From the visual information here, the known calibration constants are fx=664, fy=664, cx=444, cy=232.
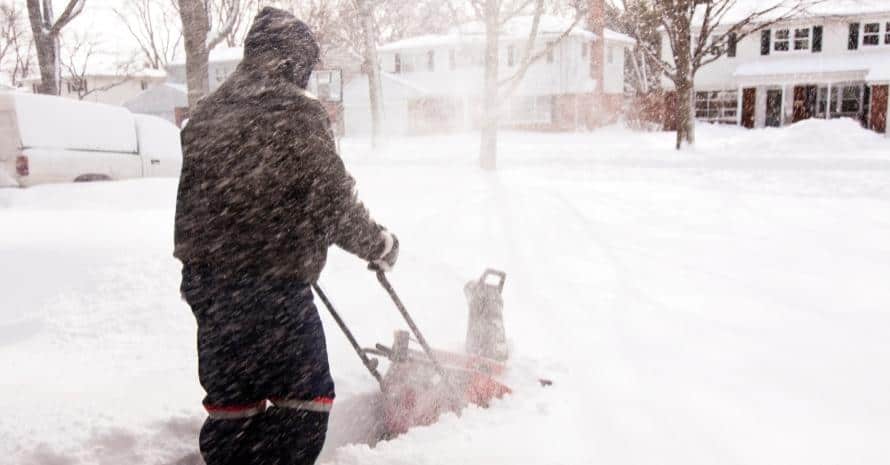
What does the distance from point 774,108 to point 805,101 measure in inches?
56.4

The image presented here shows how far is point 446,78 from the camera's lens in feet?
130

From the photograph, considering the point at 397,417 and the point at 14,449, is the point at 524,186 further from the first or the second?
the point at 14,449

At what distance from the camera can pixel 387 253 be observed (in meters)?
2.76

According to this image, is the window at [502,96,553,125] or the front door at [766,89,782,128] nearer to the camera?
the front door at [766,89,782,128]

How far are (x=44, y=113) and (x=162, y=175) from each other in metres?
2.65

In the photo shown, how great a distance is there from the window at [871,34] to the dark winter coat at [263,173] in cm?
3755

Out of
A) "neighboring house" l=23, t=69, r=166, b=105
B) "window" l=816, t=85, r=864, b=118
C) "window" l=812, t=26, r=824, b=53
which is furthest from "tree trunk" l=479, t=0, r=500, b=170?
"neighboring house" l=23, t=69, r=166, b=105

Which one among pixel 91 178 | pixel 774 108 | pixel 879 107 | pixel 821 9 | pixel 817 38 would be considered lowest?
pixel 91 178

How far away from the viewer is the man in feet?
7.77

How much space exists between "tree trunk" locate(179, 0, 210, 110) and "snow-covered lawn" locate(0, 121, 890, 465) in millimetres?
1961

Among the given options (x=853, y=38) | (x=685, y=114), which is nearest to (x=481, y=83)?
(x=685, y=114)

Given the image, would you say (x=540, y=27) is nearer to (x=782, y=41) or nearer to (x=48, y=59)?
(x=782, y=41)

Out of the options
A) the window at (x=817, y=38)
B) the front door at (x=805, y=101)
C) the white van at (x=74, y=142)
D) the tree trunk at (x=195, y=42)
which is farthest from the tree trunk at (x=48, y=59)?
the window at (x=817, y=38)

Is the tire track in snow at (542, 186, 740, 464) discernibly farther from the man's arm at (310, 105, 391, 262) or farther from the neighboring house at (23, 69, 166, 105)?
the neighboring house at (23, 69, 166, 105)
